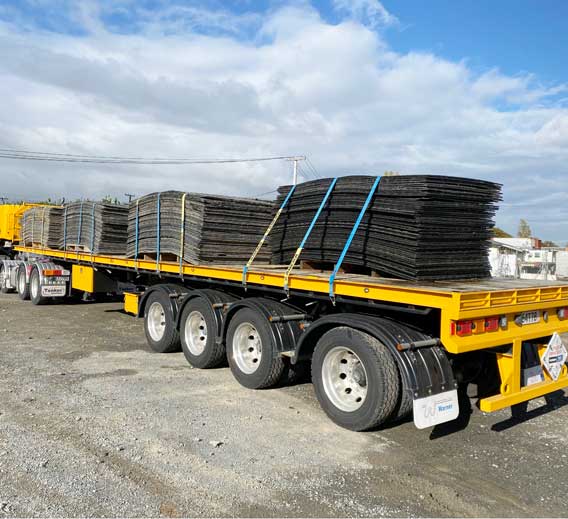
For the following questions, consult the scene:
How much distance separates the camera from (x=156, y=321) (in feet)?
27.5

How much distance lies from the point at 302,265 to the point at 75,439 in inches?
124

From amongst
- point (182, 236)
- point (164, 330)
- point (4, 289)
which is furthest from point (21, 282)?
point (182, 236)

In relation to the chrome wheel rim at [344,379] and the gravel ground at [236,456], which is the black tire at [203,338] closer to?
the gravel ground at [236,456]

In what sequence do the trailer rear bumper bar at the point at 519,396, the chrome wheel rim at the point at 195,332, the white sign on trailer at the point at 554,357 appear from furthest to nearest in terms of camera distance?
the chrome wheel rim at the point at 195,332
the white sign on trailer at the point at 554,357
the trailer rear bumper bar at the point at 519,396

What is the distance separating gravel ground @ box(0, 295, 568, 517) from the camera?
3559 millimetres

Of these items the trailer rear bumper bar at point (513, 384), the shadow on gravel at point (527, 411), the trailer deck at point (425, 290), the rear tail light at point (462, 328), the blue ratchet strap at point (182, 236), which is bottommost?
the shadow on gravel at point (527, 411)

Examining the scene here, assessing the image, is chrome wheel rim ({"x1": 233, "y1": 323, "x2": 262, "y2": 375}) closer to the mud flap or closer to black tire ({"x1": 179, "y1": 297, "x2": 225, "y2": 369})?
black tire ({"x1": 179, "y1": 297, "x2": 225, "y2": 369})

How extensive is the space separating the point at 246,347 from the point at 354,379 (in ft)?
6.07

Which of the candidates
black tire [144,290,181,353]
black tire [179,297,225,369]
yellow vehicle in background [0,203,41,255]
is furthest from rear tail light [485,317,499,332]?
yellow vehicle in background [0,203,41,255]

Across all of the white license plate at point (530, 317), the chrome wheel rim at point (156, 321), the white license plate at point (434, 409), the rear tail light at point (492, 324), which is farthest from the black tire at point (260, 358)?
the white license plate at point (530, 317)

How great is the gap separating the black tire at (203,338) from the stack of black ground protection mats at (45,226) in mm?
6855

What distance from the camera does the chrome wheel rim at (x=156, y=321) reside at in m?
8.28

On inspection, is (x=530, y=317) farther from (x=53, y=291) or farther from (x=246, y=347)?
(x=53, y=291)

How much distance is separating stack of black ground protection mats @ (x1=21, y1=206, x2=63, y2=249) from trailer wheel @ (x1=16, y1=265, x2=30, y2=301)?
82cm
